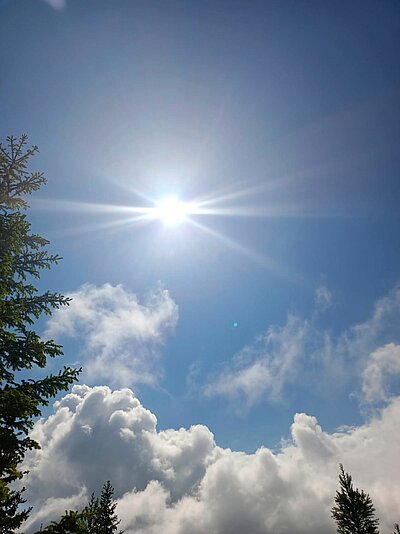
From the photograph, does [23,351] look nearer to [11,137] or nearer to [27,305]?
[27,305]

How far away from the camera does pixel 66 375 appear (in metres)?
10.0

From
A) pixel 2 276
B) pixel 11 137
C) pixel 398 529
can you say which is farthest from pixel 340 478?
pixel 11 137

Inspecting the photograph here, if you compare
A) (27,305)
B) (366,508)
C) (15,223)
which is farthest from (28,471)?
(366,508)

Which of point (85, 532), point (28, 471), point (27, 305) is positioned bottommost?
point (85, 532)

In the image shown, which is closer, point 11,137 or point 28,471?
point 28,471

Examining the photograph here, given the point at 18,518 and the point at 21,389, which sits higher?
the point at 21,389

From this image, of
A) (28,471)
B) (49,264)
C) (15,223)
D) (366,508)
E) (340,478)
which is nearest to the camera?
(28,471)

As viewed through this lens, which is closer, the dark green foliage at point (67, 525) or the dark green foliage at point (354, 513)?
the dark green foliage at point (67, 525)

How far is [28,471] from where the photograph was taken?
10281 millimetres

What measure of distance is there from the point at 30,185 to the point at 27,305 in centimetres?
560

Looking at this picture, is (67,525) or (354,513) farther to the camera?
(354,513)

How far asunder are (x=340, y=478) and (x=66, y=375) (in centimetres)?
2977

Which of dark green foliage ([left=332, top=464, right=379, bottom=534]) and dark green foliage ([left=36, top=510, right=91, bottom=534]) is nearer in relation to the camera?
dark green foliage ([left=36, top=510, right=91, bottom=534])

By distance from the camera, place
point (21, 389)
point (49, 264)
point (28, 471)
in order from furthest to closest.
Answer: point (49, 264), point (28, 471), point (21, 389)
